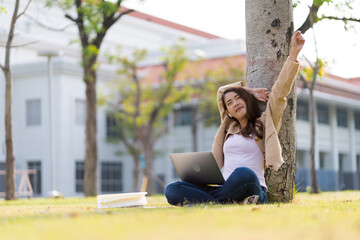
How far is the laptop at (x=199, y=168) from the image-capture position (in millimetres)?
7023

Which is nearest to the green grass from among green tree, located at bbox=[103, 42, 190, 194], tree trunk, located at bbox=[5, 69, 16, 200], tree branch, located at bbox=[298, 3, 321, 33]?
tree branch, located at bbox=[298, 3, 321, 33]

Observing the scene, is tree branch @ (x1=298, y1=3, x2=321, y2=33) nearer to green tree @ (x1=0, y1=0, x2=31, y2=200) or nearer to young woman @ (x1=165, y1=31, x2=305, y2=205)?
young woman @ (x1=165, y1=31, x2=305, y2=205)

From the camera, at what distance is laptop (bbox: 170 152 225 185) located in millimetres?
7023

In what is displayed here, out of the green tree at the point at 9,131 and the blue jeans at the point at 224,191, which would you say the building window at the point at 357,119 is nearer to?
the green tree at the point at 9,131

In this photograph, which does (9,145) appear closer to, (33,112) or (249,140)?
(249,140)

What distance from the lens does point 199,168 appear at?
7.15 meters

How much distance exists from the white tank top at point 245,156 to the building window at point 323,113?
1183 inches

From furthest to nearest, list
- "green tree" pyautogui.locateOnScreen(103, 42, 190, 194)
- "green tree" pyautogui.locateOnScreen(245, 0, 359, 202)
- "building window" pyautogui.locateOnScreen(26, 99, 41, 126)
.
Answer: "building window" pyautogui.locateOnScreen(26, 99, 41, 126), "green tree" pyautogui.locateOnScreen(103, 42, 190, 194), "green tree" pyautogui.locateOnScreen(245, 0, 359, 202)

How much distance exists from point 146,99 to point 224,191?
2714 cm

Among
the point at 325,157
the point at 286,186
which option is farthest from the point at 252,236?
the point at 325,157

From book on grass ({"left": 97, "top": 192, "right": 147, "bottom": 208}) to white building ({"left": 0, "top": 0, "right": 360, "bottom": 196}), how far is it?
2185 centimetres

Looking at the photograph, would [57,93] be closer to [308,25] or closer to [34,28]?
[34,28]

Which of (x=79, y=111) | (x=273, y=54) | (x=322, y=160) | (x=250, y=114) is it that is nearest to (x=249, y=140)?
(x=250, y=114)

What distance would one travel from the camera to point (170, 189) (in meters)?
7.31
